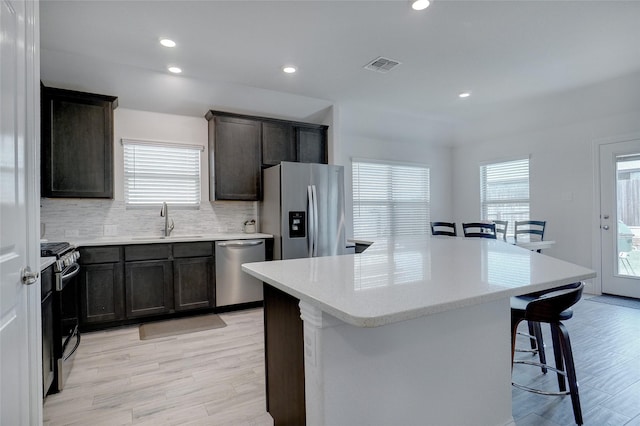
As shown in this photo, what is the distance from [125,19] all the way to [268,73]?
1.45m

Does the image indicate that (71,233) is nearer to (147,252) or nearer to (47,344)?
(147,252)

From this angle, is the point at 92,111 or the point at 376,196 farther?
the point at 376,196

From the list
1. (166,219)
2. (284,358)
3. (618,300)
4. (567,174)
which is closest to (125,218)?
Answer: (166,219)

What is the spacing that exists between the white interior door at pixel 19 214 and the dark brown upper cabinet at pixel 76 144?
7.73ft

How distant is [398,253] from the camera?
7.24 ft

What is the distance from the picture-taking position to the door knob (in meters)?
1.35

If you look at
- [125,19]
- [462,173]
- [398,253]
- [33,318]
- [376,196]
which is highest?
[125,19]

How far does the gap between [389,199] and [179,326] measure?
3.94 meters

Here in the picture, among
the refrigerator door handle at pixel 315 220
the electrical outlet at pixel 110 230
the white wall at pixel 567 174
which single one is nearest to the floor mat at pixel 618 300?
the white wall at pixel 567 174

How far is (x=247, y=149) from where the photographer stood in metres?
4.35

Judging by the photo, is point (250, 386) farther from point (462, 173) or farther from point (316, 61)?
point (462, 173)

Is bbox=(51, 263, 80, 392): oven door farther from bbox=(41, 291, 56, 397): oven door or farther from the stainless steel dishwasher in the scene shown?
Answer: the stainless steel dishwasher

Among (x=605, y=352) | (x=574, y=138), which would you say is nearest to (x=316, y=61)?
(x=605, y=352)

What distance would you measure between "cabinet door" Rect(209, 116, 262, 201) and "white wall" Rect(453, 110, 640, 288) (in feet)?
13.9
